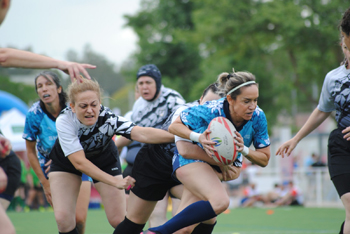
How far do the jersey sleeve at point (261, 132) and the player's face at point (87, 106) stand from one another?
163 centimetres

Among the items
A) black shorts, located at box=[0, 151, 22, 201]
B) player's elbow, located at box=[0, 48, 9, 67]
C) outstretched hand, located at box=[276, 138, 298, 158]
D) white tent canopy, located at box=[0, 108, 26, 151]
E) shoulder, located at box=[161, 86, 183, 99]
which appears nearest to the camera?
player's elbow, located at box=[0, 48, 9, 67]

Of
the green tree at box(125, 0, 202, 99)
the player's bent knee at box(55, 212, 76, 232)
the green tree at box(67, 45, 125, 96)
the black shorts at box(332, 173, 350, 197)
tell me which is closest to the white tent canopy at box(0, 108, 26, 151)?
the player's bent knee at box(55, 212, 76, 232)

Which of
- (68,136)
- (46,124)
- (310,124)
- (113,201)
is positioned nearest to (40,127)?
(46,124)

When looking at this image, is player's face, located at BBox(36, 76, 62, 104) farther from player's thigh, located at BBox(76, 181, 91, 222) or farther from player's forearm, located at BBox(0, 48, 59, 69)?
player's forearm, located at BBox(0, 48, 59, 69)

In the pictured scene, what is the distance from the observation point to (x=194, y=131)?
15.4 ft

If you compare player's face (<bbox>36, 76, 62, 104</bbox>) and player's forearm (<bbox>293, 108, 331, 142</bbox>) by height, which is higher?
player's face (<bbox>36, 76, 62, 104</bbox>)

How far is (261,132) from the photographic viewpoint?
15.6 feet

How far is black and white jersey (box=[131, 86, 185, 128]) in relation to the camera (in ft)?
20.8

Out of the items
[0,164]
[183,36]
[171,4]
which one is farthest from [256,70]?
[0,164]

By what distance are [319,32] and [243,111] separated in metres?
14.7

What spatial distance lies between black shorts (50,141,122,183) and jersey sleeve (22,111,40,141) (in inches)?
19.8

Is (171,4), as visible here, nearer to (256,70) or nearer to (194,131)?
(256,70)

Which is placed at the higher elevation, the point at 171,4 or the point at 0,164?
the point at 171,4

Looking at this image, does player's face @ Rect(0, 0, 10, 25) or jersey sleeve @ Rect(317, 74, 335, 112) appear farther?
jersey sleeve @ Rect(317, 74, 335, 112)
